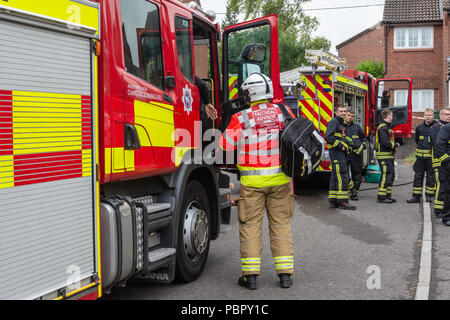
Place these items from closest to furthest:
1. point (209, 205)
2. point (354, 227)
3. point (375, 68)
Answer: point (209, 205) → point (354, 227) → point (375, 68)

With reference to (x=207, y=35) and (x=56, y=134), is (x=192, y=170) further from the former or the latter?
(x=56, y=134)

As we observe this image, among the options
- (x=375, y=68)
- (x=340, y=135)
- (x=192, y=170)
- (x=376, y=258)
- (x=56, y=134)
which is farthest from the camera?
(x=375, y=68)

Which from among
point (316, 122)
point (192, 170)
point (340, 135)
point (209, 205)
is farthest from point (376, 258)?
point (316, 122)

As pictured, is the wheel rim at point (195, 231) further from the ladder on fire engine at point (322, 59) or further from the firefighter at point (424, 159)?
the ladder on fire engine at point (322, 59)

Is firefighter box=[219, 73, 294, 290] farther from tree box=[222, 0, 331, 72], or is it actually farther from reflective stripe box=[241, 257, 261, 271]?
tree box=[222, 0, 331, 72]

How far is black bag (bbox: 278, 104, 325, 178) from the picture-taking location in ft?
16.0

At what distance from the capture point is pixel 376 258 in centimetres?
612

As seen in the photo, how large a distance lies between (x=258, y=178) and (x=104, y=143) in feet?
5.69

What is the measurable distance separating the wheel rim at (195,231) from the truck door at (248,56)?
3.50ft

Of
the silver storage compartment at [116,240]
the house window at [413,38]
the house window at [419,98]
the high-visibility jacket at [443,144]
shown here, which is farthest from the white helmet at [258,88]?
the house window at [413,38]

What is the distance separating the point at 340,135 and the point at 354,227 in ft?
7.60

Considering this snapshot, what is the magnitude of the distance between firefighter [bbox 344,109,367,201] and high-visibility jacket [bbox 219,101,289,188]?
17.2ft

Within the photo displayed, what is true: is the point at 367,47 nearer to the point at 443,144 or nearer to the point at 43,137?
the point at 443,144

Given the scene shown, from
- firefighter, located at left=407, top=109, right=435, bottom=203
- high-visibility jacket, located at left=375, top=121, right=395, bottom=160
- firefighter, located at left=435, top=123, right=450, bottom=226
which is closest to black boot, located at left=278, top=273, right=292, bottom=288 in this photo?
firefighter, located at left=435, top=123, right=450, bottom=226
